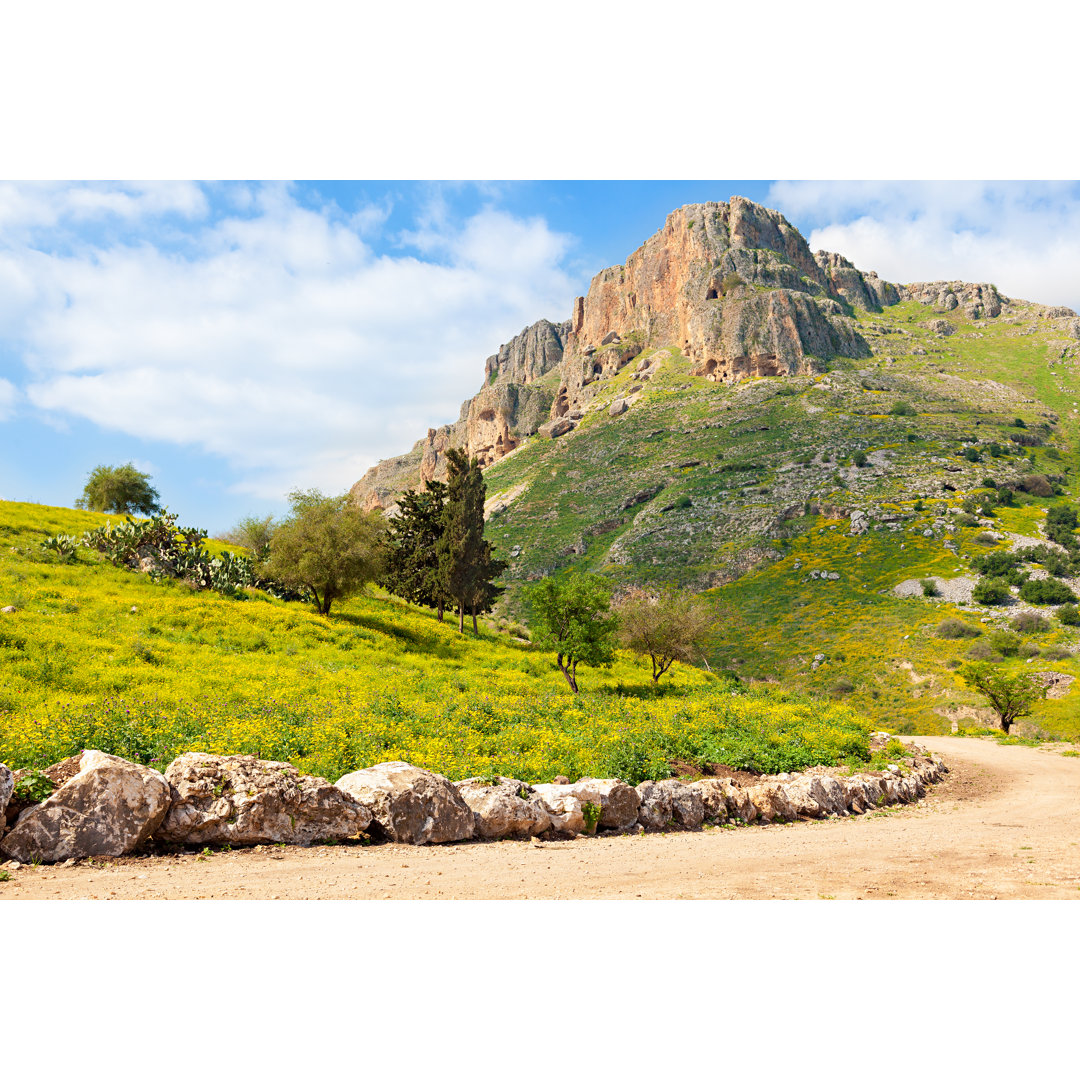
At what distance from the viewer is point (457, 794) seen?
8.45 metres

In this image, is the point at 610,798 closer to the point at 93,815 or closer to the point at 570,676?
the point at 93,815

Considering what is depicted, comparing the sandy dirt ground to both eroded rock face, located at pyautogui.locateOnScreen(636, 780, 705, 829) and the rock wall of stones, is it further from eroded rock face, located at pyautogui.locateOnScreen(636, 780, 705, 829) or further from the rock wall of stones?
eroded rock face, located at pyautogui.locateOnScreen(636, 780, 705, 829)

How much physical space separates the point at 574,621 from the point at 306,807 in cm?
1976

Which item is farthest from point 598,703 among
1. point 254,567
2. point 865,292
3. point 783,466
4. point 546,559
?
point 865,292

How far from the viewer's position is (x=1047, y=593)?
5625 cm

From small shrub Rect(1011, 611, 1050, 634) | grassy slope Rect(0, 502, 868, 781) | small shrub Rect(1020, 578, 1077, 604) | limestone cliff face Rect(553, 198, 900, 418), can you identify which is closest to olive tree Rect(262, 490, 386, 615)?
grassy slope Rect(0, 502, 868, 781)

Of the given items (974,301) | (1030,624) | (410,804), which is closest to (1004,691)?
(1030,624)

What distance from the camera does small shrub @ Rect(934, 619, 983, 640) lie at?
50.5 meters

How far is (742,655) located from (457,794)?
50333 mm

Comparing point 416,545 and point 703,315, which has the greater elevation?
point 703,315

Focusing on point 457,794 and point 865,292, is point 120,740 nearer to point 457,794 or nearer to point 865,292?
point 457,794

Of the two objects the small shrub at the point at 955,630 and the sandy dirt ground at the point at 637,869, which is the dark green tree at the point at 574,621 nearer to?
the sandy dirt ground at the point at 637,869

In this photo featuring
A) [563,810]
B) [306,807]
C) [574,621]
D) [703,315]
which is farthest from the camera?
[703,315]

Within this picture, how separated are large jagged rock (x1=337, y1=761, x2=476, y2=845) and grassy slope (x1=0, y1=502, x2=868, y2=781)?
1167 mm
